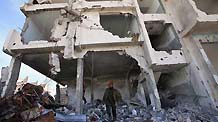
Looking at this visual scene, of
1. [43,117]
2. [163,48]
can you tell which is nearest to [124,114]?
[43,117]

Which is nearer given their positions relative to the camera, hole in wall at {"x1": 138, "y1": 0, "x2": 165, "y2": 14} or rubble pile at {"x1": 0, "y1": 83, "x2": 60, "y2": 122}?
rubble pile at {"x1": 0, "y1": 83, "x2": 60, "y2": 122}

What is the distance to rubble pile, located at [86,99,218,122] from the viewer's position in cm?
897

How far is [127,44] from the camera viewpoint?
39.1 ft

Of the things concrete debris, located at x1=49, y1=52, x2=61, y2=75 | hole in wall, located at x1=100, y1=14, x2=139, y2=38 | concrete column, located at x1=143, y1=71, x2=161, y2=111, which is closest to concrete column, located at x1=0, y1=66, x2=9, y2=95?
concrete debris, located at x1=49, y1=52, x2=61, y2=75

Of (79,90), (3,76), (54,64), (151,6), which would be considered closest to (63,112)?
(79,90)

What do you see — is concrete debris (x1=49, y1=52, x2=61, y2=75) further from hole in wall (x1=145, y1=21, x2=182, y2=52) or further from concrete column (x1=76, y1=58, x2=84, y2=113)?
hole in wall (x1=145, y1=21, x2=182, y2=52)

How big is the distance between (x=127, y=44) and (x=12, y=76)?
18.7 feet

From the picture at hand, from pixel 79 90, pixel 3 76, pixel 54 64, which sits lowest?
pixel 79 90

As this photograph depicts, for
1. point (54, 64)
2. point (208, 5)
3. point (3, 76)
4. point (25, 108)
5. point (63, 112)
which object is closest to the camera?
point (25, 108)

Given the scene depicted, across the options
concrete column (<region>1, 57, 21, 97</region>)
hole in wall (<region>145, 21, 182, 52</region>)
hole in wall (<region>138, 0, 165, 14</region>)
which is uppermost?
hole in wall (<region>138, 0, 165, 14</region>)

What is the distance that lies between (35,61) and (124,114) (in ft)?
20.4

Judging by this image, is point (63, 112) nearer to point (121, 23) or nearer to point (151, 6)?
point (121, 23)

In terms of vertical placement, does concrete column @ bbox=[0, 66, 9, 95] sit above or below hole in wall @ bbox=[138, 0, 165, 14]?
below

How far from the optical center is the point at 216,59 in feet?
40.8
